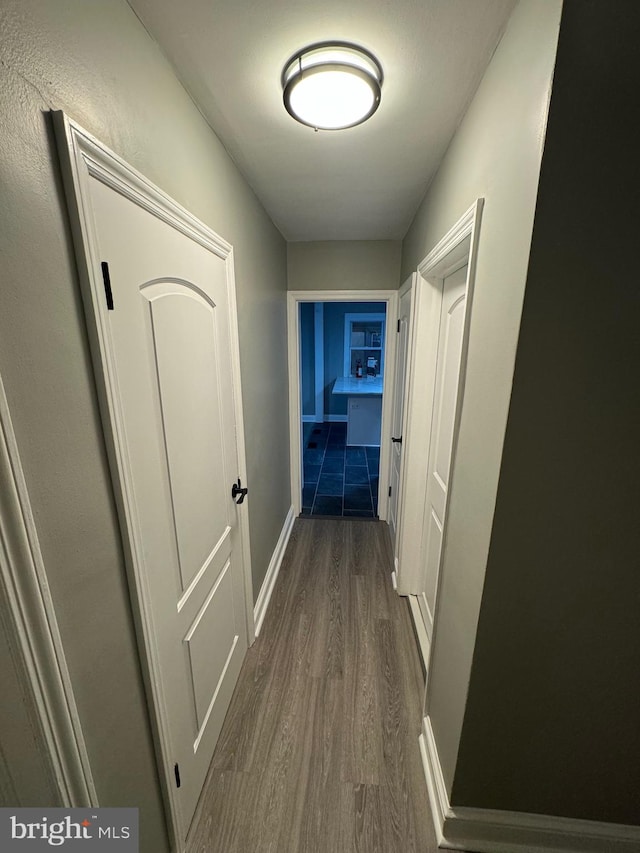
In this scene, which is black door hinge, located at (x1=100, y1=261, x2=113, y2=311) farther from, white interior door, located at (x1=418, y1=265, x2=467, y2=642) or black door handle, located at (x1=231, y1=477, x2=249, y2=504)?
white interior door, located at (x1=418, y1=265, x2=467, y2=642)

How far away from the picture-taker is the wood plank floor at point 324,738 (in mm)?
1188

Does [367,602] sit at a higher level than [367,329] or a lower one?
lower

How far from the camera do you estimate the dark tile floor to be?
3.45 meters

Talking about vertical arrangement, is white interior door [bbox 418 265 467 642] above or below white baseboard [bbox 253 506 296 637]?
above

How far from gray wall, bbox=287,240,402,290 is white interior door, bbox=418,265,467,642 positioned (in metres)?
1.02

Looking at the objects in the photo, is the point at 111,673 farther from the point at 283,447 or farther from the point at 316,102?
the point at 283,447

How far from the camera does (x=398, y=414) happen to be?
267cm

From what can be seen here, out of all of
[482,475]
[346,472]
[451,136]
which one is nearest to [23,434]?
[482,475]

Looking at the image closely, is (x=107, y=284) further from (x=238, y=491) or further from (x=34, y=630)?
(x=238, y=491)

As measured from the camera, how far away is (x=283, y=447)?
2793 millimetres

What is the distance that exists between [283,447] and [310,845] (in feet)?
6.81

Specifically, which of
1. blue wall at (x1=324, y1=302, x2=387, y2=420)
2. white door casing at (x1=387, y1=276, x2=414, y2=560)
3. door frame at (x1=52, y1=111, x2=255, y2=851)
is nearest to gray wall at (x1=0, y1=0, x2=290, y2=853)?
door frame at (x1=52, y1=111, x2=255, y2=851)

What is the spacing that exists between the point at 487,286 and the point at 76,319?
1.01 meters

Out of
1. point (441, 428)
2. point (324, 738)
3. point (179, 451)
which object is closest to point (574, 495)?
point (441, 428)
